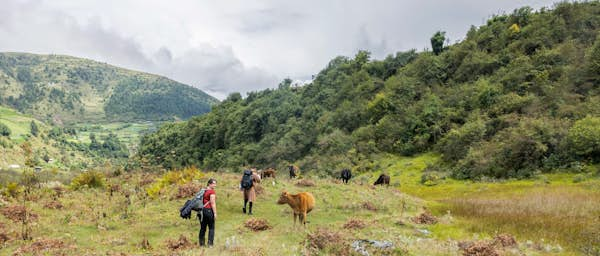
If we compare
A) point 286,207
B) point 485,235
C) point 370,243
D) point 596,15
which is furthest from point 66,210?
point 596,15

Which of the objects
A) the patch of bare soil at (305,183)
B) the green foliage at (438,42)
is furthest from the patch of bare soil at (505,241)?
the green foliage at (438,42)

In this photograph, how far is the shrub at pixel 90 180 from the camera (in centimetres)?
2300

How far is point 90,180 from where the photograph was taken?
23328 mm

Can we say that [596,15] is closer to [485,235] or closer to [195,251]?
[485,235]

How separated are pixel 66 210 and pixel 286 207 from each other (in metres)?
10.9

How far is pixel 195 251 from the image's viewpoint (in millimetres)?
10625

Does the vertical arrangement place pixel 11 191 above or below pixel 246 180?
below

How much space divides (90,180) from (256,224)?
14693 mm

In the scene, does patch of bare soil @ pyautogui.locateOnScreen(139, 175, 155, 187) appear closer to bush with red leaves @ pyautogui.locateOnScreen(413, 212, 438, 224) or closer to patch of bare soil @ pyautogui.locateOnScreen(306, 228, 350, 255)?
patch of bare soil @ pyautogui.locateOnScreen(306, 228, 350, 255)

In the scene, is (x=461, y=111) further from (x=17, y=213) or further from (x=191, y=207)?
(x=17, y=213)

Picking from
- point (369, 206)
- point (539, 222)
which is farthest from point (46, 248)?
point (539, 222)

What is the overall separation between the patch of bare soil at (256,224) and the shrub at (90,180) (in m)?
13.9

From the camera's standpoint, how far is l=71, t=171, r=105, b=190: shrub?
23.0m

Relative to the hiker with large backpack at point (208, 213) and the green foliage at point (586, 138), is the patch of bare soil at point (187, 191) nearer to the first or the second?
the hiker with large backpack at point (208, 213)
